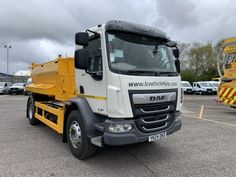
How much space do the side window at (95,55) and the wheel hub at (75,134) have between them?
4.06 feet

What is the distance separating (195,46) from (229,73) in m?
40.3

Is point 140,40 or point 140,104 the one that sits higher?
point 140,40

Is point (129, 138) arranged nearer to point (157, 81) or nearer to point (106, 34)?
point (157, 81)

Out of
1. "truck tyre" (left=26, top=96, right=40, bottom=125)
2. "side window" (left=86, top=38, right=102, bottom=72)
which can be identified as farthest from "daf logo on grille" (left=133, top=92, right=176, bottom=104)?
"truck tyre" (left=26, top=96, right=40, bottom=125)

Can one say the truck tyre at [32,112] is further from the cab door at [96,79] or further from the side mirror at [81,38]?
the side mirror at [81,38]

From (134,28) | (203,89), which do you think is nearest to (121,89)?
(134,28)

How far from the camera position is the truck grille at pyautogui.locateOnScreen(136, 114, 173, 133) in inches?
158

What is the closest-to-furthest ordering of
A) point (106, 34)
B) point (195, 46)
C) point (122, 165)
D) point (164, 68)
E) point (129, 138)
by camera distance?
point (129, 138), point (106, 34), point (122, 165), point (164, 68), point (195, 46)

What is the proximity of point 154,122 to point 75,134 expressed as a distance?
1.68 metres

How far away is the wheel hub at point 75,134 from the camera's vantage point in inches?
180

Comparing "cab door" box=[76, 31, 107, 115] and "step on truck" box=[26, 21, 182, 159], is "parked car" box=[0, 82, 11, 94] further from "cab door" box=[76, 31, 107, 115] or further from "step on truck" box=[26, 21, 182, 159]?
"cab door" box=[76, 31, 107, 115]

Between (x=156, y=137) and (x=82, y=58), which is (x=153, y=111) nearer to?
(x=156, y=137)

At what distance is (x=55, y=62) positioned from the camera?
5.93 m

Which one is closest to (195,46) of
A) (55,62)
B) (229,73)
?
(229,73)
